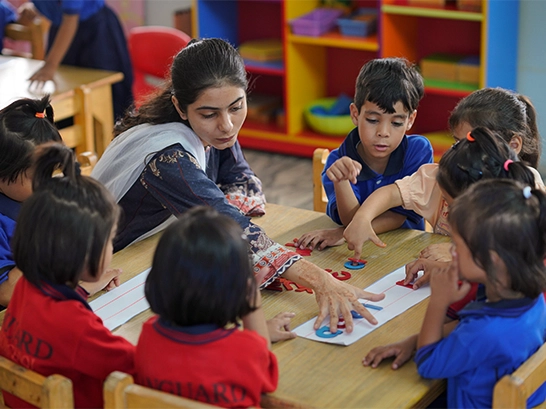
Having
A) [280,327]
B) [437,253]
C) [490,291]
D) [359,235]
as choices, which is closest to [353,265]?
[359,235]

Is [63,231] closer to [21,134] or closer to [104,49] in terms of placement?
[21,134]

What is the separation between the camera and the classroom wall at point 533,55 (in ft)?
14.0

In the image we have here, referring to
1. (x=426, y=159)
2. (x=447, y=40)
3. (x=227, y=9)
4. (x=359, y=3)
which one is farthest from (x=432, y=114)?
(x=426, y=159)

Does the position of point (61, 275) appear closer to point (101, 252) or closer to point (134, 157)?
point (101, 252)

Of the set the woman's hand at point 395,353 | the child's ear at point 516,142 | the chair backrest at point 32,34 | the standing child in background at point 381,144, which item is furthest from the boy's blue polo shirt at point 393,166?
the chair backrest at point 32,34

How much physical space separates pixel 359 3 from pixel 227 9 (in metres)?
0.89

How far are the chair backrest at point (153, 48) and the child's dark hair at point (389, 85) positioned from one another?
74.8 inches

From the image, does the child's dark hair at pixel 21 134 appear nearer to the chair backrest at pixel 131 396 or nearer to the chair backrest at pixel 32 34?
the chair backrest at pixel 131 396

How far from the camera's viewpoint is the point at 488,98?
215cm

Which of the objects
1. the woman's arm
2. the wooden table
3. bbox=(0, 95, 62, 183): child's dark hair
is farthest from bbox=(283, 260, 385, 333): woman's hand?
the woman's arm

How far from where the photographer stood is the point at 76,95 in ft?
11.5

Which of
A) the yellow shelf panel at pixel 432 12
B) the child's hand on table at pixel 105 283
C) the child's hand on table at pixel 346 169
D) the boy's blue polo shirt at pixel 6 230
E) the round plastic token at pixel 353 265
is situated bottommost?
the round plastic token at pixel 353 265

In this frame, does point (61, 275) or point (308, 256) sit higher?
point (61, 275)

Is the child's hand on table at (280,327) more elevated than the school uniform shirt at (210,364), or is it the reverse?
the school uniform shirt at (210,364)
